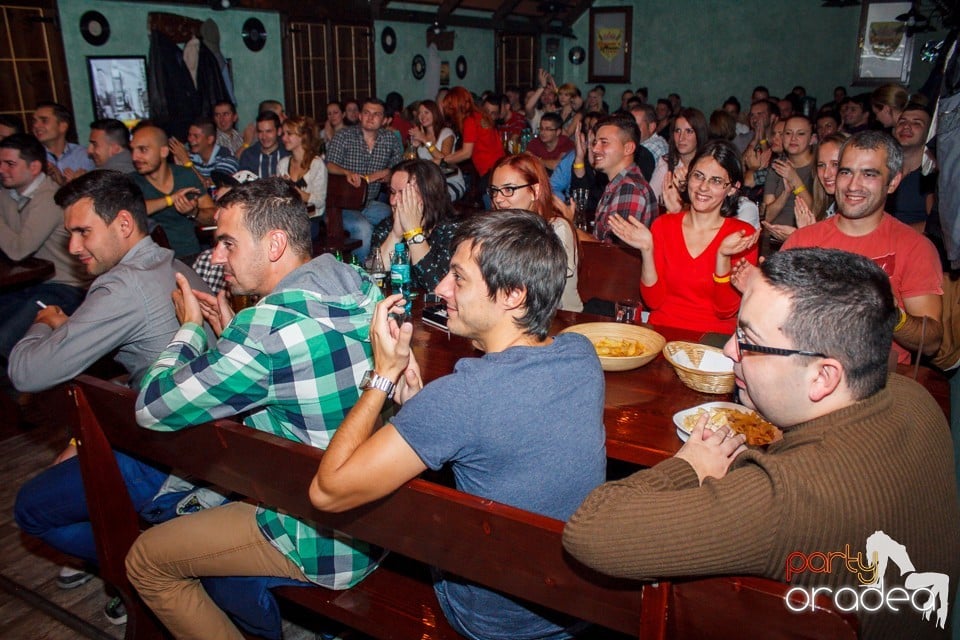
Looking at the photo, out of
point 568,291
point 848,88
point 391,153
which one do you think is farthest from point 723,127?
point 848,88

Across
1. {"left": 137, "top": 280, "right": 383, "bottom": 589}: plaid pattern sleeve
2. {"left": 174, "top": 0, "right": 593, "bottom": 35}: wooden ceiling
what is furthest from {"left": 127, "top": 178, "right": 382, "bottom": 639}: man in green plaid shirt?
{"left": 174, "top": 0, "right": 593, "bottom": 35}: wooden ceiling

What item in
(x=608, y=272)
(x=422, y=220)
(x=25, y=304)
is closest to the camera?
(x=608, y=272)

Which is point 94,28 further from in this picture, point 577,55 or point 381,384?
point 577,55

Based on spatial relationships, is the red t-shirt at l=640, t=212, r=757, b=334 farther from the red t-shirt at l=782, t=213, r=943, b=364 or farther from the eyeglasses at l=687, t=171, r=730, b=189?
the red t-shirt at l=782, t=213, r=943, b=364

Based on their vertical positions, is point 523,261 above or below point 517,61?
below

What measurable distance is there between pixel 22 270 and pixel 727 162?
11.3ft

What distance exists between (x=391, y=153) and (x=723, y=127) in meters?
3.36

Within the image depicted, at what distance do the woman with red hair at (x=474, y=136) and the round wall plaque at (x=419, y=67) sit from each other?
4837 mm

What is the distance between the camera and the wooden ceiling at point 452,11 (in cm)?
944

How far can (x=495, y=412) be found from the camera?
1.33 metres

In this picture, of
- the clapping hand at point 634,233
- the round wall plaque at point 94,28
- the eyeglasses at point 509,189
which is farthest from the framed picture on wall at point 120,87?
the clapping hand at point 634,233

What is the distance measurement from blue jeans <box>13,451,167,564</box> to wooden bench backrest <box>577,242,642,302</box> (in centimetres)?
204

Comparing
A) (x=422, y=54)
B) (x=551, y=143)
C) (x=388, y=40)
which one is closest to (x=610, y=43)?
(x=422, y=54)

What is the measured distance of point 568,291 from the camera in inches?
122
